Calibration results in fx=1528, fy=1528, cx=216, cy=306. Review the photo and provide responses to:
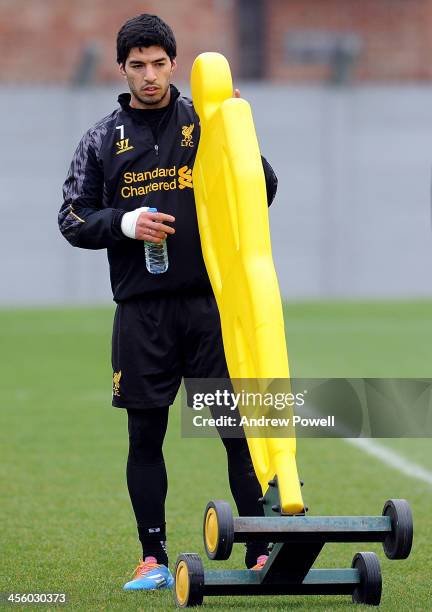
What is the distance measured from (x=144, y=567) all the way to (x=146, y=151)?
4.70 ft

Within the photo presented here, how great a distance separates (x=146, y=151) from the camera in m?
5.21

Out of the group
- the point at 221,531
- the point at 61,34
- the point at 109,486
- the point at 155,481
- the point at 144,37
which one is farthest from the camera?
the point at 61,34

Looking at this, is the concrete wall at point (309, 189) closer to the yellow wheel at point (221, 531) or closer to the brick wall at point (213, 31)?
the brick wall at point (213, 31)

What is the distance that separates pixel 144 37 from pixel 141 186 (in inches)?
19.7

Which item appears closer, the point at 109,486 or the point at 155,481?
the point at 155,481

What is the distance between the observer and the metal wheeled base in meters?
4.45

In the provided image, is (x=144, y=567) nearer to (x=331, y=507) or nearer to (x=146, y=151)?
(x=146, y=151)

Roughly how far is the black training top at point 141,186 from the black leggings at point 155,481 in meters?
0.46

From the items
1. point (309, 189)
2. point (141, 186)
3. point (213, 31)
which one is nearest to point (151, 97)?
point (141, 186)

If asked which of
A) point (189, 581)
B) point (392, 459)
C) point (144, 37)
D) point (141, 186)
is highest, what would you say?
point (144, 37)

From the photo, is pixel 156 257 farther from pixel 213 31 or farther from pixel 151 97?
pixel 213 31

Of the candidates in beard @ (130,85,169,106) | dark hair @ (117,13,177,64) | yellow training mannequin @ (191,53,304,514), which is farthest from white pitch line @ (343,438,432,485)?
dark hair @ (117,13,177,64)

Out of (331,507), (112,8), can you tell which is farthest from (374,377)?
(112,8)

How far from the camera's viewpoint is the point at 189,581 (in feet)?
15.4
